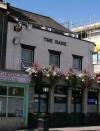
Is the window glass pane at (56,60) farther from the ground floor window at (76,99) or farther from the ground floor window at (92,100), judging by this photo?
the ground floor window at (92,100)

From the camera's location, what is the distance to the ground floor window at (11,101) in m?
18.8

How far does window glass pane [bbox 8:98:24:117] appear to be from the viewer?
19.2 metres

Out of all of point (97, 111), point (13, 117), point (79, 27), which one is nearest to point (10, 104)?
point (13, 117)

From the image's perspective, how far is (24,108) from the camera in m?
19.9

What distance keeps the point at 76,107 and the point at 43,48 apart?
5578 mm

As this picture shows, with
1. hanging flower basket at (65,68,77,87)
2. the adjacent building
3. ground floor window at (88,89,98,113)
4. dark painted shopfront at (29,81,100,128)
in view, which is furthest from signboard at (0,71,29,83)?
the adjacent building

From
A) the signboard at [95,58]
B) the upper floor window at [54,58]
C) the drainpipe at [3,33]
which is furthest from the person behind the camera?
the signboard at [95,58]

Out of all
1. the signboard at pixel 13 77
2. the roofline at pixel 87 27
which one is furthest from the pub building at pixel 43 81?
the roofline at pixel 87 27

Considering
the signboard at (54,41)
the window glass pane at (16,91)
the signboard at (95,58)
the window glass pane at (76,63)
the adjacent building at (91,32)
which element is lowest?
the window glass pane at (16,91)

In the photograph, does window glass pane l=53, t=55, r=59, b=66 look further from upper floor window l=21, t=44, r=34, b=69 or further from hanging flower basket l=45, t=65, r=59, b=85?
upper floor window l=21, t=44, r=34, b=69

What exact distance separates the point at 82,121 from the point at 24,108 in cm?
612

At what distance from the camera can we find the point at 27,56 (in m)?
21.5

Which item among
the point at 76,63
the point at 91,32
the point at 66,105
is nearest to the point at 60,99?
the point at 66,105

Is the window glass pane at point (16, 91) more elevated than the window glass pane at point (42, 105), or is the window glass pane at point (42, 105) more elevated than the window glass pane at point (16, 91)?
the window glass pane at point (16, 91)
